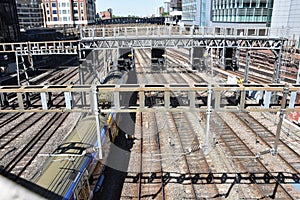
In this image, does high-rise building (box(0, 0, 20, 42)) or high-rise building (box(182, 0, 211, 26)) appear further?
high-rise building (box(182, 0, 211, 26))

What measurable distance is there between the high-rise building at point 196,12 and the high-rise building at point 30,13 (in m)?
54.0

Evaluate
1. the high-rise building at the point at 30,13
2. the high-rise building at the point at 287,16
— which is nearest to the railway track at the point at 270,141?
the high-rise building at the point at 287,16

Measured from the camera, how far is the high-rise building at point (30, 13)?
96.5m

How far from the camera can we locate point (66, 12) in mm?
89312

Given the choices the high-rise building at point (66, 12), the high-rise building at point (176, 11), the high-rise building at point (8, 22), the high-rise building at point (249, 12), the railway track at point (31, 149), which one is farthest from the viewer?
the high-rise building at point (176, 11)

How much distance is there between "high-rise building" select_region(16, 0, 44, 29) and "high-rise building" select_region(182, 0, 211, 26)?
54.0 metres

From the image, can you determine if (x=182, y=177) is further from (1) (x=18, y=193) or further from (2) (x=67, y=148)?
(1) (x=18, y=193)

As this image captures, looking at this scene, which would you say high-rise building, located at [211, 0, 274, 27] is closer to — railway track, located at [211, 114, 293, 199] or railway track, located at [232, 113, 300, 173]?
railway track, located at [232, 113, 300, 173]

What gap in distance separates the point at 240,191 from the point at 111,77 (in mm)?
15024

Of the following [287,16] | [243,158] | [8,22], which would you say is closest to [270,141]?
[243,158]

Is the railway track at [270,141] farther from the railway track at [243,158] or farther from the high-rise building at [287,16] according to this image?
the high-rise building at [287,16]

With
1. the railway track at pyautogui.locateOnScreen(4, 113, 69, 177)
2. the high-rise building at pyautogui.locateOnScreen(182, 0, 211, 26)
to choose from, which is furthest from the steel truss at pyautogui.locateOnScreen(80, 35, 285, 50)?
the high-rise building at pyautogui.locateOnScreen(182, 0, 211, 26)

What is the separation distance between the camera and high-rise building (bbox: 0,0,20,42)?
34.3 metres

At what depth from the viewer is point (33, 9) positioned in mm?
100875
